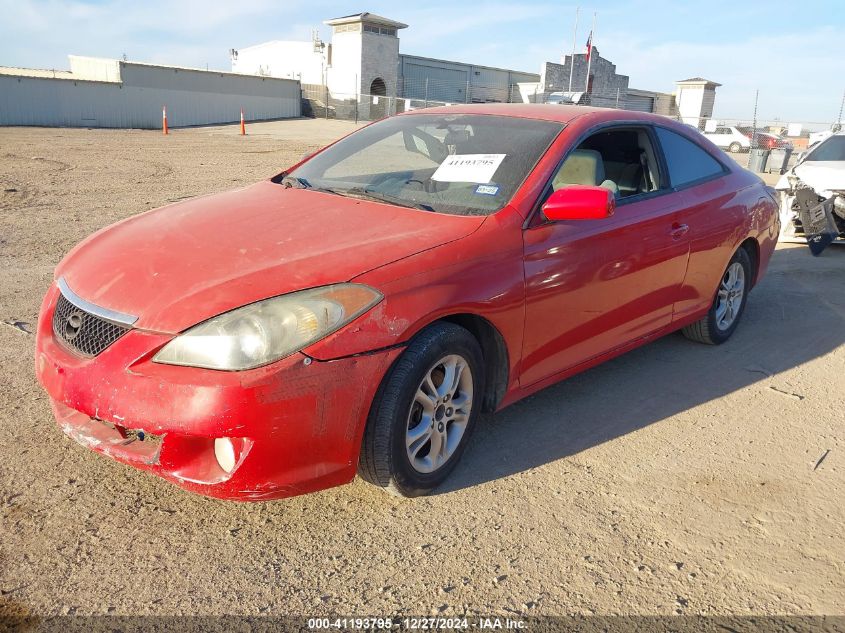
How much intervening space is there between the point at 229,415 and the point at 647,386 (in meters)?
2.76

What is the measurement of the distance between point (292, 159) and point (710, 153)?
14.5 metres

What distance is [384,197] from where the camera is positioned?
3.44 meters

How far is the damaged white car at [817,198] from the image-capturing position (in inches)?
331

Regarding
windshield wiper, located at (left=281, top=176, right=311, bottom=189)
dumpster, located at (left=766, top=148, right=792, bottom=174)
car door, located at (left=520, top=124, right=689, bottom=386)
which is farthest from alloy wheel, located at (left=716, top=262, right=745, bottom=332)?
dumpster, located at (left=766, top=148, right=792, bottom=174)

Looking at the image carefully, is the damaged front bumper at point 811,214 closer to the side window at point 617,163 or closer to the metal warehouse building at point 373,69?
the side window at point 617,163

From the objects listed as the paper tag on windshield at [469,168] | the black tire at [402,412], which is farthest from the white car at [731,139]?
the black tire at [402,412]

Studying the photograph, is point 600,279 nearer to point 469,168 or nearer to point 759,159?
point 469,168

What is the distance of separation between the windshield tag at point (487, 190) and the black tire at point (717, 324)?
7.16 feet

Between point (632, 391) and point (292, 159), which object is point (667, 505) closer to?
point (632, 391)

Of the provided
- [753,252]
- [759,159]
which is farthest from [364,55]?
[753,252]

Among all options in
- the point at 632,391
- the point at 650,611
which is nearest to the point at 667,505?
the point at 650,611

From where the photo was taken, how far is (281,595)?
2.31 m

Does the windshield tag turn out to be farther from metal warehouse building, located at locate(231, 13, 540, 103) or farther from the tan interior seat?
metal warehouse building, located at locate(231, 13, 540, 103)

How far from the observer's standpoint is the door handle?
13.2 feet
